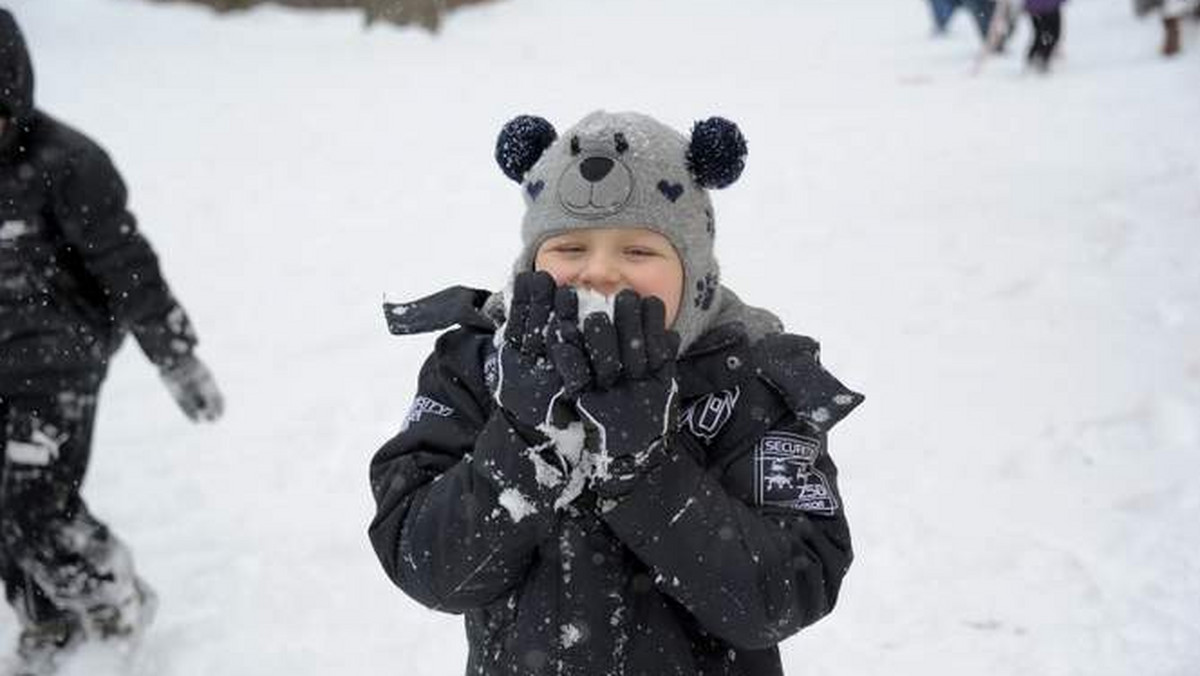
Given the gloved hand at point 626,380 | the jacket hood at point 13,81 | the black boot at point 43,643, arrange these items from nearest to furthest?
the gloved hand at point 626,380
the jacket hood at point 13,81
the black boot at point 43,643

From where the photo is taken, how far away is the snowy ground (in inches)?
139

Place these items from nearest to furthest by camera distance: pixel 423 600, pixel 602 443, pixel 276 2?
pixel 602 443, pixel 423 600, pixel 276 2

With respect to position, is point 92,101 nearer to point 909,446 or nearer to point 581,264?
point 909,446

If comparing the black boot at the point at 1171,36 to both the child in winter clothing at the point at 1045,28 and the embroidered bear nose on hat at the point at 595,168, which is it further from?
the embroidered bear nose on hat at the point at 595,168

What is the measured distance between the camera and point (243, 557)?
4031 millimetres

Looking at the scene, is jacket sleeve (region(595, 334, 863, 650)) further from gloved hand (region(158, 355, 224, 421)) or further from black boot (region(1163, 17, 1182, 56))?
black boot (region(1163, 17, 1182, 56))

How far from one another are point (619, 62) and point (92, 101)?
697 centimetres

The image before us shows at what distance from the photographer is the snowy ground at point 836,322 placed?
11.6 ft

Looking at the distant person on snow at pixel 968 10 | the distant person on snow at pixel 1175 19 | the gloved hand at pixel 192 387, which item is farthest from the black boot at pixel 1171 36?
the gloved hand at pixel 192 387

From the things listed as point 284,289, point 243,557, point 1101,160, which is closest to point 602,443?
point 243,557

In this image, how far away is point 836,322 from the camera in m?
5.73

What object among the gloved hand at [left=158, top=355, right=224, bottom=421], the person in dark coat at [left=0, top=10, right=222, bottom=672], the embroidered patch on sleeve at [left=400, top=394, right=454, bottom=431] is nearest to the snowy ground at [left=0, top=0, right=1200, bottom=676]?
the person in dark coat at [left=0, top=10, right=222, bottom=672]

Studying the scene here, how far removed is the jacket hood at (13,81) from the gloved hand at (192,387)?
0.89 metres

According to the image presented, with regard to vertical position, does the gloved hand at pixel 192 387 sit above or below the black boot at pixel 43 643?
above
